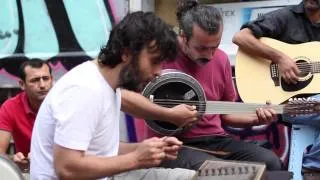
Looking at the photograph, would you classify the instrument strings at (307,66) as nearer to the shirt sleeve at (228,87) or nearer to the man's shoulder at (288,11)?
the man's shoulder at (288,11)

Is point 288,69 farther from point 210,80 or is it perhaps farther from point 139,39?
point 139,39

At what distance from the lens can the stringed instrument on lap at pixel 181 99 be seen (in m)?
3.26

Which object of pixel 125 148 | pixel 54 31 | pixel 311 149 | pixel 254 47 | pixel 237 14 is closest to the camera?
pixel 125 148

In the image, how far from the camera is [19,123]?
346cm

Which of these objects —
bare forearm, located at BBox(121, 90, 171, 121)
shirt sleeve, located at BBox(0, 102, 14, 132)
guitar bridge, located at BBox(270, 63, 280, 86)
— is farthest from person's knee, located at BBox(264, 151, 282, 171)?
shirt sleeve, located at BBox(0, 102, 14, 132)

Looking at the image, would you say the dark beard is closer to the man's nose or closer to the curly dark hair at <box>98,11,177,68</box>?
the curly dark hair at <box>98,11,177,68</box>

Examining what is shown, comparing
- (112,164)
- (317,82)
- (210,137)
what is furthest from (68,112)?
(317,82)

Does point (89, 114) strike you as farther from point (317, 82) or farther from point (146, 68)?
point (317, 82)

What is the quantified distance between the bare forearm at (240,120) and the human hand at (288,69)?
393 mm

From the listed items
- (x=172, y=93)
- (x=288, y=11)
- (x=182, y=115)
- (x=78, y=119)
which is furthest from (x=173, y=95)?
(x=78, y=119)

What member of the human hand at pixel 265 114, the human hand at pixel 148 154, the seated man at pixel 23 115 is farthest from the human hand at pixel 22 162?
the human hand at pixel 265 114

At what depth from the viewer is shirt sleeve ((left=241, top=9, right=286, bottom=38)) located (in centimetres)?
379

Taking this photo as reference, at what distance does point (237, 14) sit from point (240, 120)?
1.24m

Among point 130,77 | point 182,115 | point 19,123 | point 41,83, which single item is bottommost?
point 19,123
